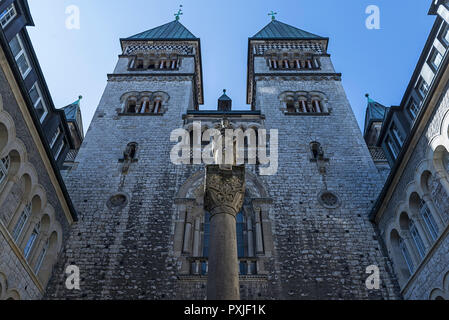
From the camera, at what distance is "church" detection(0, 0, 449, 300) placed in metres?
11.7

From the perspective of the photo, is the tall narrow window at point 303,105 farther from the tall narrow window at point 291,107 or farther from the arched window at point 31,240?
the arched window at point 31,240

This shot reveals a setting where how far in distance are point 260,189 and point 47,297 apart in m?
9.49

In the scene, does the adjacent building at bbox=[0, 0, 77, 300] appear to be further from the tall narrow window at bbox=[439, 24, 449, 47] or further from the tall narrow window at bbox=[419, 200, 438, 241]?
the tall narrow window at bbox=[439, 24, 449, 47]

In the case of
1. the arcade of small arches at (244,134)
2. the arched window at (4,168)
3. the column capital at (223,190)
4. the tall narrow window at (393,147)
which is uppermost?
the arcade of small arches at (244,134)

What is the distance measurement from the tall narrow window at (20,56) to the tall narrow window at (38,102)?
76 centimetres

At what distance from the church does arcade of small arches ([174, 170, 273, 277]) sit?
0.18ft

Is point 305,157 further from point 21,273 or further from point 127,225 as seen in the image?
point 21,273

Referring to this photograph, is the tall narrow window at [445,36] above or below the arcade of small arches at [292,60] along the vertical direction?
below

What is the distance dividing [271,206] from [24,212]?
31.3 feet

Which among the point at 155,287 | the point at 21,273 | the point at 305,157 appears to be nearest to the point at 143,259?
the point at 155,287

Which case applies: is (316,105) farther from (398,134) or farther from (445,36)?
(445,36)

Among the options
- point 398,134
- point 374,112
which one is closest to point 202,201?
point 398,134

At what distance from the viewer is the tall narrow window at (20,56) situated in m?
13.7

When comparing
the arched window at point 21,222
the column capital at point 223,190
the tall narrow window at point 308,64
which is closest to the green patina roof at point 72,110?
the arched window at point 21,222
